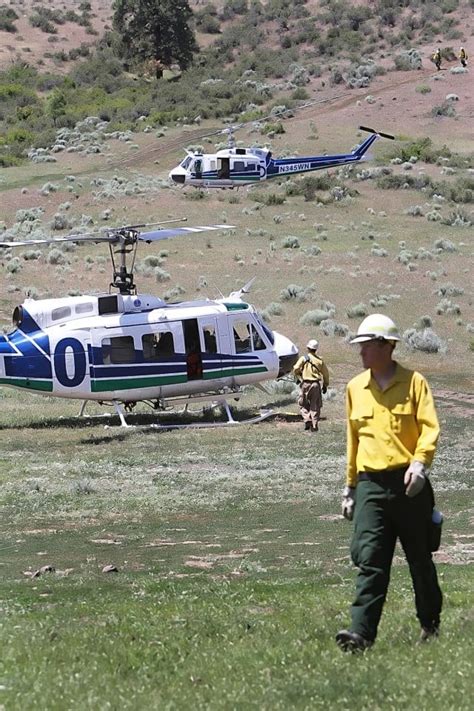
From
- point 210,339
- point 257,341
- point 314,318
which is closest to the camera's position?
point 210,339

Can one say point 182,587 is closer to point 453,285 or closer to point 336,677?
point 336,677

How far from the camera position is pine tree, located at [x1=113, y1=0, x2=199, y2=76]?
8319 centimetres

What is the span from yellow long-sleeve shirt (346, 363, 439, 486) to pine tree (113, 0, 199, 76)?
260ft

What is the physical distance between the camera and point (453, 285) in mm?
37000

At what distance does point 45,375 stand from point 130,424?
6.31 feet

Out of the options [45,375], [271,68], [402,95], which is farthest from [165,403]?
[271,68]

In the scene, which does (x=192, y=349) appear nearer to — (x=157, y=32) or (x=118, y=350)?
(x=118, y=350)

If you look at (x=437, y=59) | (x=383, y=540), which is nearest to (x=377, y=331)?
(x=383, y=540)

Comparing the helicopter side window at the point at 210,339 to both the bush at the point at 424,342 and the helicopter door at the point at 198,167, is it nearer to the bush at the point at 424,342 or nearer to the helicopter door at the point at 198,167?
the bush at the point at 424,342

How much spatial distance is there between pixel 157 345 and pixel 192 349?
27.1 inches

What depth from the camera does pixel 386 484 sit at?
697 centimetres

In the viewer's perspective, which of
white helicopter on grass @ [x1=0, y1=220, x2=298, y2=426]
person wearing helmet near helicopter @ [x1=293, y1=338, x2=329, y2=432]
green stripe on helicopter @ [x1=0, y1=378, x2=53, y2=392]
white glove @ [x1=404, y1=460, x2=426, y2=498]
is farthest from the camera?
white helicopter on grass @ [x1=0, y1=220, x2=298, y2=426]

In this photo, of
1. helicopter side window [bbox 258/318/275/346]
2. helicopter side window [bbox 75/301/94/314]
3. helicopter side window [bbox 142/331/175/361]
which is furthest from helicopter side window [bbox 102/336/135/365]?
helicopter side window [bbox 258/318/275/346]

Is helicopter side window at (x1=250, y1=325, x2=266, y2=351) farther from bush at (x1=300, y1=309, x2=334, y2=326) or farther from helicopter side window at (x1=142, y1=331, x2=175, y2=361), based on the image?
bush at (x1=300, y1=309, x2=334, y2=326)
